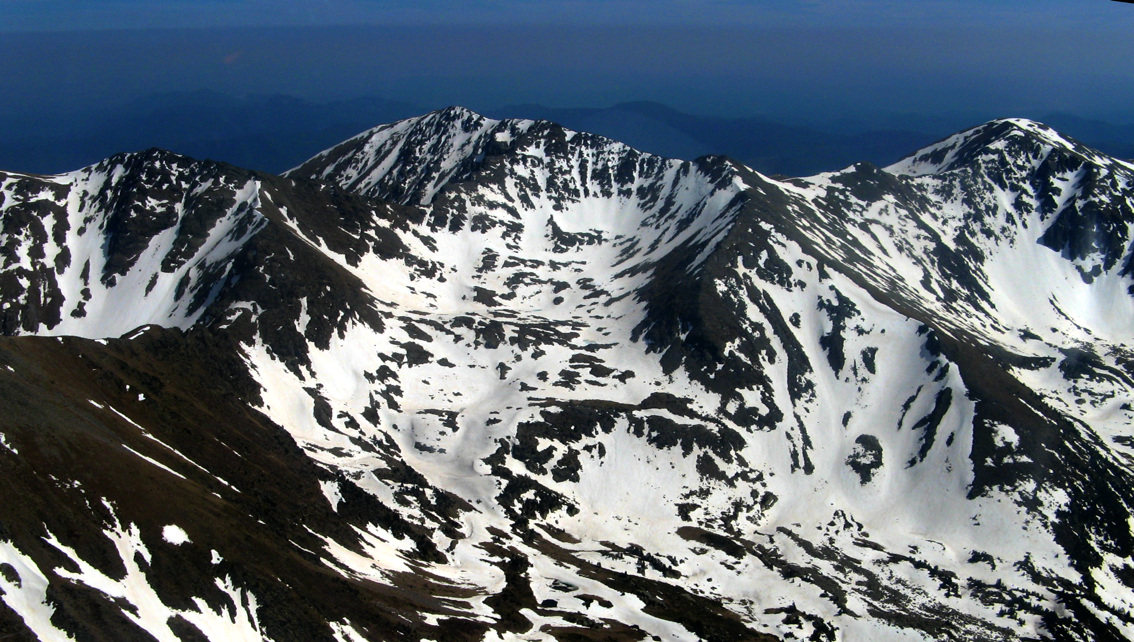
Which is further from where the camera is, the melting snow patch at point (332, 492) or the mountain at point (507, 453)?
the melting snow patch at point (332, 492)

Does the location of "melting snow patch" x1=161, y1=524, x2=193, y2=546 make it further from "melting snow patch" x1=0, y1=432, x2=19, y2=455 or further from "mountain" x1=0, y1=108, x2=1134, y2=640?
"melting snow patch" x1=0, y1=432, x2=19, y2=455

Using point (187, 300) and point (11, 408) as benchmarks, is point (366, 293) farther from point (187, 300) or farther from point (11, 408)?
point (11, 408)

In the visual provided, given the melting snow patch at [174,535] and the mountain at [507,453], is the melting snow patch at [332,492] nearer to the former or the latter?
the mountain at [507,453]

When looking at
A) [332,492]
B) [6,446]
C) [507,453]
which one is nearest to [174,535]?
[6,446]

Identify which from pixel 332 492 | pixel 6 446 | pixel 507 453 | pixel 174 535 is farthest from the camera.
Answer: pixel 507 453

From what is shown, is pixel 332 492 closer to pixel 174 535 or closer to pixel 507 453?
pixel 507 453

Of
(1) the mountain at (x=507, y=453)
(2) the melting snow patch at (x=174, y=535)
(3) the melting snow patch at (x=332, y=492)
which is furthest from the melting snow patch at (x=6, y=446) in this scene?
(3) the melting snow patch at (x=332, y=492)
